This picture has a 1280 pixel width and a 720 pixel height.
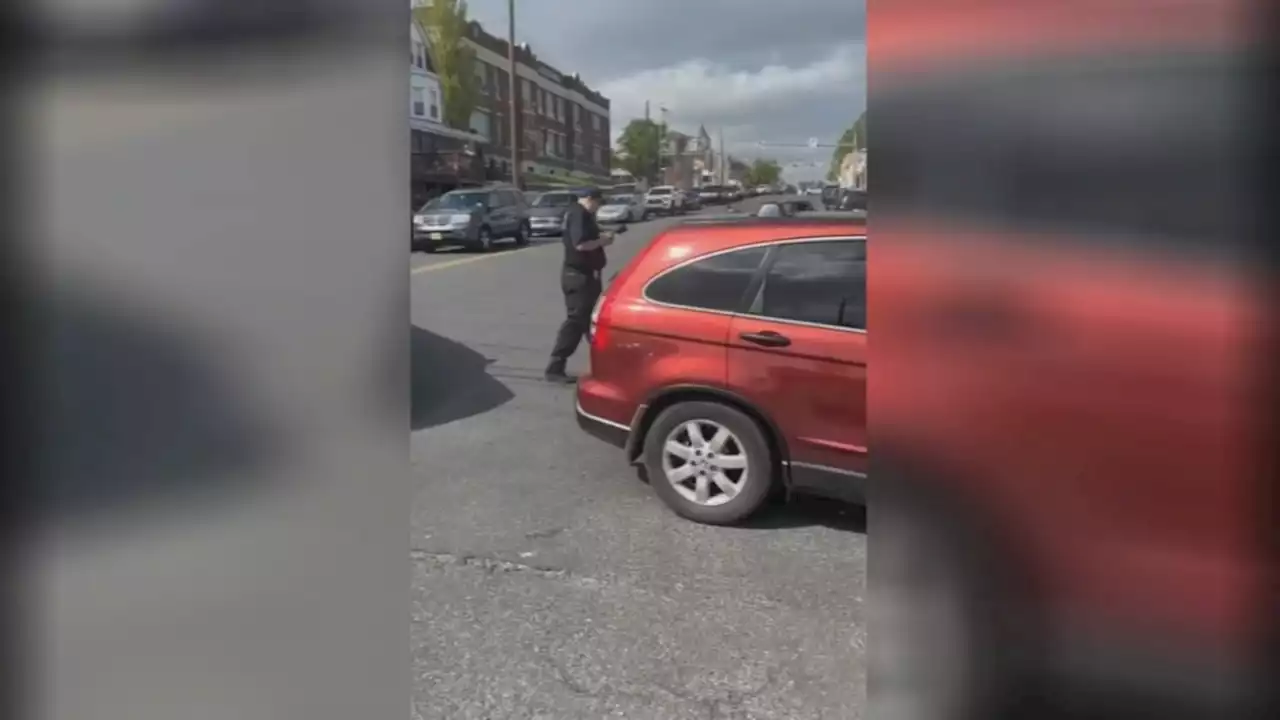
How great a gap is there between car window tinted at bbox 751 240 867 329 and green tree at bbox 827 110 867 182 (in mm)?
895

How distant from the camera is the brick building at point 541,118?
10.2 ft

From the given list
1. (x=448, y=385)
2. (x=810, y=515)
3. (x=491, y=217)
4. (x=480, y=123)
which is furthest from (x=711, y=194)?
(x=491, y=217)

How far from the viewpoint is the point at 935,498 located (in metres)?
1.58

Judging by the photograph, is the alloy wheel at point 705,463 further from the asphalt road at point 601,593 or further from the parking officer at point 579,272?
the parking officer at point 579,272

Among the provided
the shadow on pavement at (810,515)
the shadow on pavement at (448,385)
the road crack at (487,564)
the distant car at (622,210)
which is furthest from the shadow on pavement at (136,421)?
the distant car at (622,210)

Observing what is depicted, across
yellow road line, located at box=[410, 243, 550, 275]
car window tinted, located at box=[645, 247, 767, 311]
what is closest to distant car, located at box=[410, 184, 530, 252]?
yellow road line, located at box=[410, 243, 550, 275]

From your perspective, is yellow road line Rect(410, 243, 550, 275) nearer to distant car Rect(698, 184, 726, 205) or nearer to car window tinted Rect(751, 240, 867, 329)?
distant car Rect(698, 184, 726, 205)

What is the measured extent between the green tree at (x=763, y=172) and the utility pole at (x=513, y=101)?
31.0 inches

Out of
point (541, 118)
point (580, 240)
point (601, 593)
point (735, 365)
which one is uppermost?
point (541, 118)

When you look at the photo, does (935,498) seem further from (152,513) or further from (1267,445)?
(152,513)

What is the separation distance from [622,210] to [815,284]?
319 cm

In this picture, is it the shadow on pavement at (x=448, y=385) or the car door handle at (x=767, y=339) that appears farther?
the shadow on pavement at (x=448, y=385)

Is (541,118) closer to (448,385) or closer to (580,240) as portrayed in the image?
(580,240)

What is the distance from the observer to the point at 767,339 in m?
3.63
